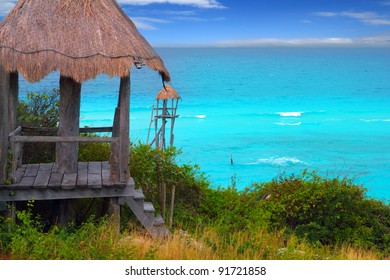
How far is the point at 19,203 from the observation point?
36.6 ft

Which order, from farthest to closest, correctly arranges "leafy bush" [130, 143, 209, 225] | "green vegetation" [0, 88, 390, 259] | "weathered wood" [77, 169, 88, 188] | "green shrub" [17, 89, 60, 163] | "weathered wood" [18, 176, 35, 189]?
"green shrub" [17, 89, 60, 163]
"leafy bush" [130, 143, 209, 225]
"green vegetation" [0, 88, 390, 259]
"weathered wood" [77, 169, 88, 188]
"weathered wood" [18, 176, 35, 189]

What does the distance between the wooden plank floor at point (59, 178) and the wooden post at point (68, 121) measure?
20 cm

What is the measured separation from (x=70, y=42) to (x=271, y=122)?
1913 inches

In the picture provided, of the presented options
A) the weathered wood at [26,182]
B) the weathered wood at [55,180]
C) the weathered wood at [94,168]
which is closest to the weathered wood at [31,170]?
the weathered wood at [26,182]

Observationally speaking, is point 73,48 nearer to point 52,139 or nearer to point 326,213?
point 52,139

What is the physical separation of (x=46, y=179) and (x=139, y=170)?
263cm

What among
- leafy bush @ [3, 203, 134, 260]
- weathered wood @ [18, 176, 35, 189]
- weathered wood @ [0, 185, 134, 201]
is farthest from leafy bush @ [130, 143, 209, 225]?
leafy bush @ [3, 203, 134, 260]

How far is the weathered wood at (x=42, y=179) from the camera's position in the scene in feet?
29.9

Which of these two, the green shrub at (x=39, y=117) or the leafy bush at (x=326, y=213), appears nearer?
the green shrub at (x=39, y=117)

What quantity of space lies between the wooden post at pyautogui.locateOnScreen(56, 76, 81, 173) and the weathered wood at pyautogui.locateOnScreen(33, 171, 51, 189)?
0.86 feet

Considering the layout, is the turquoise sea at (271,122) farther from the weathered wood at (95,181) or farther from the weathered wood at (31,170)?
the weathered wood at (95,181)

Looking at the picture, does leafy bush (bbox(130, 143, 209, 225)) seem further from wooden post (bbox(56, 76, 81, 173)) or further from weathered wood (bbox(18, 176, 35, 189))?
weathered wood (bbox(18, 176, 35, 189))

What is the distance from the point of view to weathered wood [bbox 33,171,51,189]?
912cm
